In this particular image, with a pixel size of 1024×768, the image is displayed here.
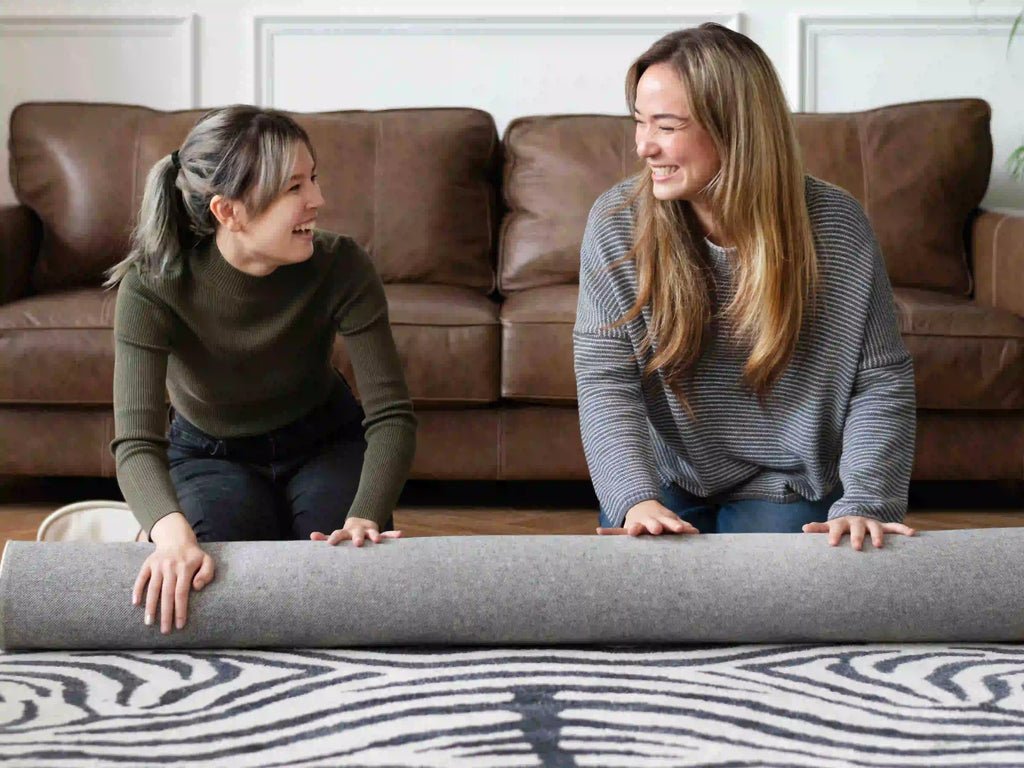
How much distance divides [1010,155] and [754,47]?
2.25 meters

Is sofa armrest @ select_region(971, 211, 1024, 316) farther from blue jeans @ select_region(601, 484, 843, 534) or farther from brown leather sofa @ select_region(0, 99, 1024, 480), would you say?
blue jeans @ select_region(601, 484, 843, 534)

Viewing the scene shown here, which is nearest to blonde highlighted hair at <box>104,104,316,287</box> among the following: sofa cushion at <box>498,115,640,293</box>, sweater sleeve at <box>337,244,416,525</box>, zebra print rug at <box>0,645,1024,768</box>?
sweater sleeve at <box>337,244,416,525</box>

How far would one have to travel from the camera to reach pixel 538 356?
2473 mm

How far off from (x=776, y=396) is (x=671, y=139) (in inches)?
15.0

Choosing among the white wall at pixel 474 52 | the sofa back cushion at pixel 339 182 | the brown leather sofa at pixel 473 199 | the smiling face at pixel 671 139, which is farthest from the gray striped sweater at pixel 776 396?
the white wall at pixel 474 52

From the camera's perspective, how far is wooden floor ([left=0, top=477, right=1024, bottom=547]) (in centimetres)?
248

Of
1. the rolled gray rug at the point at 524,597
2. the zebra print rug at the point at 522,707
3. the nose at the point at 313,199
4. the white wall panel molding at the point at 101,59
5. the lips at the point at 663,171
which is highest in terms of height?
the white wall panel molding at the point at 101,59

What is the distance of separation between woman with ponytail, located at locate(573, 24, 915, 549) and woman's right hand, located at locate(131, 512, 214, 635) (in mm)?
497

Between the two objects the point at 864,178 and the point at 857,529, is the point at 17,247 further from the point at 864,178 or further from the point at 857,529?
the point at 857,529

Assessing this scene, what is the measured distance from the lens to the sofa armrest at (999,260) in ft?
8.70

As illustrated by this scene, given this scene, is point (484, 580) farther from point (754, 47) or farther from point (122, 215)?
point (122, 215)

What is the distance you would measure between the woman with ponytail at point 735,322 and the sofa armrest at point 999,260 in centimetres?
116

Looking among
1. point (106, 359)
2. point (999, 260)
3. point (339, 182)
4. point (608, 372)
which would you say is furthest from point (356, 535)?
point (999, 260)

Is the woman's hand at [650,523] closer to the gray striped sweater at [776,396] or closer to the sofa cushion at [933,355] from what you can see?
the gray striped sweater at [776,396]
